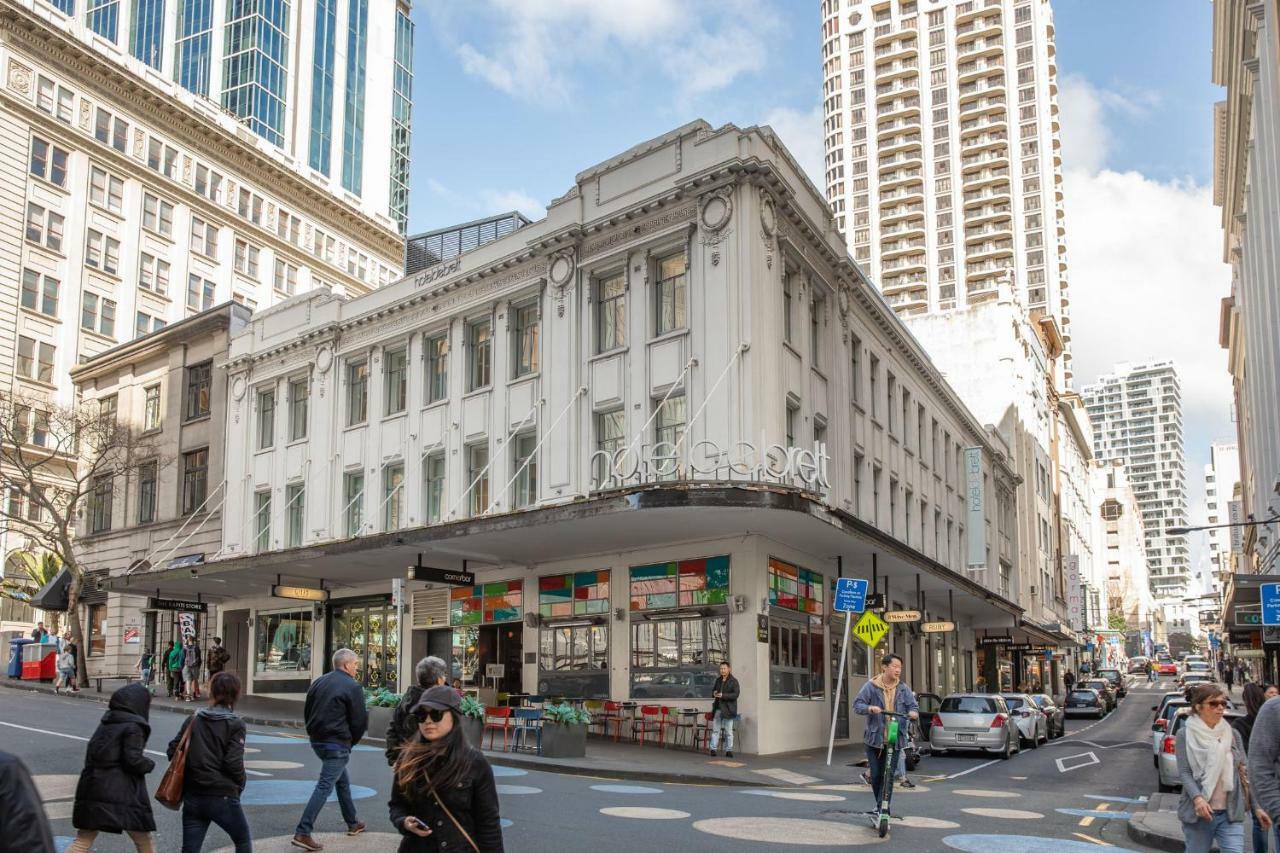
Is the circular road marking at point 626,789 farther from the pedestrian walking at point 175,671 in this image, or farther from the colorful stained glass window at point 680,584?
the pedestrian walking at point 175,671

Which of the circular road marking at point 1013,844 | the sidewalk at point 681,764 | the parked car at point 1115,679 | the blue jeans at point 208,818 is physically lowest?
the parked car at point 1115,679

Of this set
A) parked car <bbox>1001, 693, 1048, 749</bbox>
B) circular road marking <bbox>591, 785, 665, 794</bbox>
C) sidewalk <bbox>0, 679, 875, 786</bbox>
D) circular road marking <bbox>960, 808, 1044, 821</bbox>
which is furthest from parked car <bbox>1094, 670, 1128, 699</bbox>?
circular road marking <bbox>591, 785, 665, 794</bbox>

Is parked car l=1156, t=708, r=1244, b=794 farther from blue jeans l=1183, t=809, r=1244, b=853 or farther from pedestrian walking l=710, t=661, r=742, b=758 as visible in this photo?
blue jeans l=1183, t=809, r=1244, b=853

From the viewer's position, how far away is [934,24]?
114938mm

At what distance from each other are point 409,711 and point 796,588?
1751 cm

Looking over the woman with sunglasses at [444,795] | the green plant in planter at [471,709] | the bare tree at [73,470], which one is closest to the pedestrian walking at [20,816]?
the woman with sunglasses at [444,795]

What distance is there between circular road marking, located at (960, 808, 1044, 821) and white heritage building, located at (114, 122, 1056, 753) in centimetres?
698

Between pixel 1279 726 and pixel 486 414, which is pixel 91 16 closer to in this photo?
pixel 486 414

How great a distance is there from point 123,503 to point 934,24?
321 ft

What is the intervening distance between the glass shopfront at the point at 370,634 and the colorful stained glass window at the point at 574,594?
581cm

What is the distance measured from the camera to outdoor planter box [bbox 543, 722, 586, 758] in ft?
59.5

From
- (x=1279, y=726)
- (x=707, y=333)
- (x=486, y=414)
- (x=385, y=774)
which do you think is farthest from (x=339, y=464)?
(x=1279, y=726)

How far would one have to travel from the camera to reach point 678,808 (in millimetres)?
12867

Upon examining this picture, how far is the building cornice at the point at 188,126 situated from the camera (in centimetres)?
5853
